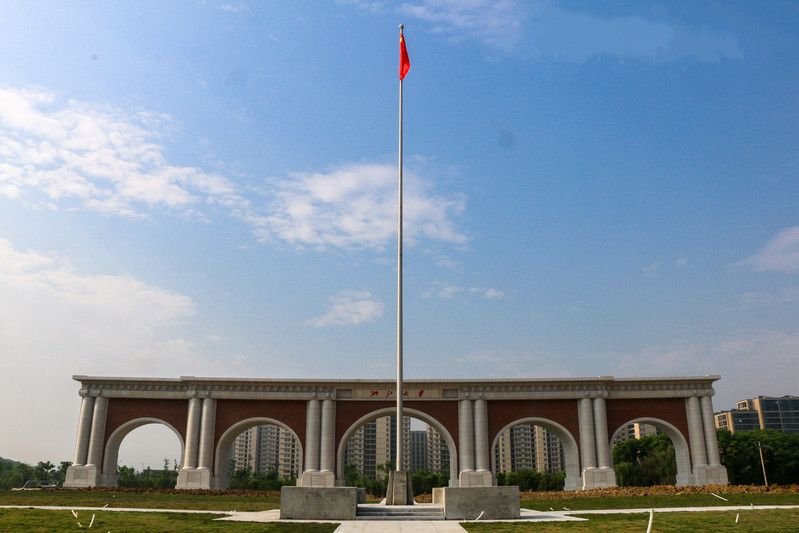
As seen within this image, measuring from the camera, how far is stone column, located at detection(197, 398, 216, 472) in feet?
134

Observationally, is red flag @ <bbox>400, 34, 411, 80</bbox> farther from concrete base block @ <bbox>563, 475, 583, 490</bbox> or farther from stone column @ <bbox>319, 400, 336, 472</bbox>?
concrete base block @ <bbox>563, 475, 583, 490</bbox>

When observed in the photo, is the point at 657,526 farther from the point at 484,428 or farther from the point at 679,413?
the point at 679,413

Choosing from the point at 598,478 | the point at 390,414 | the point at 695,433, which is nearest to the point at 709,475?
the point at 695,433

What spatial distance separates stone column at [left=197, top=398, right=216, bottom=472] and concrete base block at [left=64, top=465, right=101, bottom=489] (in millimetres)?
6453

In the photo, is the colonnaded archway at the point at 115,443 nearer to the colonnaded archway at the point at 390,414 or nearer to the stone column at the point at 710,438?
the colonnaded archway at the point at 390,414

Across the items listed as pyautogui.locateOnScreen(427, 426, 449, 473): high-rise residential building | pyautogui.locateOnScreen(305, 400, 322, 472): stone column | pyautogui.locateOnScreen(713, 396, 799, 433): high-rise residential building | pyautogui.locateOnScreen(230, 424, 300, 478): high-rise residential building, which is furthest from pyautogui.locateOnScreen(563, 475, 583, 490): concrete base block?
pyautogui.locateOnScreen(713, 396, 799, 433): high-rise residential building

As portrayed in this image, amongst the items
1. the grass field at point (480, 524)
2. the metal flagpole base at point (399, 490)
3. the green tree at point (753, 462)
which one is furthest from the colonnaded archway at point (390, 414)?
the green tree at point (753, 462)

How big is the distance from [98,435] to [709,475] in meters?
39.3

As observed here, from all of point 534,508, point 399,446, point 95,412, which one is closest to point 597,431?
point 534,508

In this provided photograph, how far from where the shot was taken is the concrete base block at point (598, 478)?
39188mm

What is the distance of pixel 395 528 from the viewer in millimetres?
15531

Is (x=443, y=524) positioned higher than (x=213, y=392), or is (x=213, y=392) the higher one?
(x=213, y=392)

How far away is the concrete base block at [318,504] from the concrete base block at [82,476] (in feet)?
89.6

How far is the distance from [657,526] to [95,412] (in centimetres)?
3713
